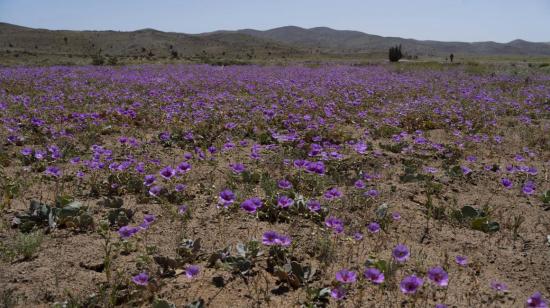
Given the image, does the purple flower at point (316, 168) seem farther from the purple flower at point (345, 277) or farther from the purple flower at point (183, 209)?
the purple flower at point (345, 277)

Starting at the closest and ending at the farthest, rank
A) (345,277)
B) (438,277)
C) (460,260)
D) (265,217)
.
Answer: (438,277) → (345,277) → (460,260) → (265,217)

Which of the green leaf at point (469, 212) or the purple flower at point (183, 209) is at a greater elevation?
the purple flower at point (183, 209)

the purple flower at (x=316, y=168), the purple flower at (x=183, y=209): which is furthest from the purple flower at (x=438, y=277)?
the purple flower at (x=183, y=209)

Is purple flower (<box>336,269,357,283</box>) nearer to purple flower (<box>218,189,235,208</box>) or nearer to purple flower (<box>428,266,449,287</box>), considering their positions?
purple flower (<box>428,266,449,287</box>)

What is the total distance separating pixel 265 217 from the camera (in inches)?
163

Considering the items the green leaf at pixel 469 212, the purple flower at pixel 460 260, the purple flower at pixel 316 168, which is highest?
the purple flower at pixel 316 168

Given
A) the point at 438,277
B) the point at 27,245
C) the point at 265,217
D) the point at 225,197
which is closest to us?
the point at 438,277

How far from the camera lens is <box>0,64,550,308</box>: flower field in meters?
2.93

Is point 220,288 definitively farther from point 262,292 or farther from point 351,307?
point 351,307

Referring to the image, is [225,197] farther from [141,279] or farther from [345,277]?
[345,277]

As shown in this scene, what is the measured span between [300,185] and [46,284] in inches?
112

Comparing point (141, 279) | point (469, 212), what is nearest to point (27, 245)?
point (141, 279)

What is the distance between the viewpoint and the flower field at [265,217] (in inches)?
115

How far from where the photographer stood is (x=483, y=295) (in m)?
2.95
